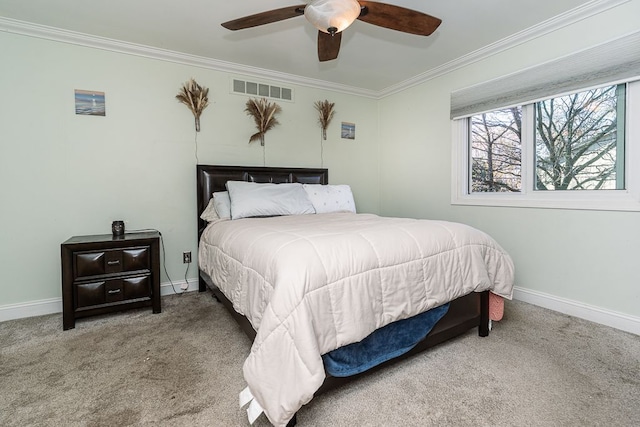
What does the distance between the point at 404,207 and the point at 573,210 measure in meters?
1.84

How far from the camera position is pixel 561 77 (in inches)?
97.3

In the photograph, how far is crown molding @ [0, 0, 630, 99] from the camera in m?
2.39

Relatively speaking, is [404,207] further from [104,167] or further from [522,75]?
[104,167]

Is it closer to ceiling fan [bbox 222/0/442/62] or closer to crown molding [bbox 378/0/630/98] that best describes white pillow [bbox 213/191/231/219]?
ceiling fan [bbox 222/0/442/62]

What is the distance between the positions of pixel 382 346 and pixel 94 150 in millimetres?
2968

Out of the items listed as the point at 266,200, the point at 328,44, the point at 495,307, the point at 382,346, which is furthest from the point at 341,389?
the point at 328,44

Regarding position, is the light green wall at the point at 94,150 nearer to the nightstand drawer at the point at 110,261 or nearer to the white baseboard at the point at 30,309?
the white baseboard at the point at 30,309

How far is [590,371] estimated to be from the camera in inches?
66.8

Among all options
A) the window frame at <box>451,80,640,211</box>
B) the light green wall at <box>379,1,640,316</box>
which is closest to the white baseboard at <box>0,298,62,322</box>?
the light green wall at <box>379,1,640,316</box>

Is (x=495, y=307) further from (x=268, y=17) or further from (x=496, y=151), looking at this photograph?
(x=268, y=17)

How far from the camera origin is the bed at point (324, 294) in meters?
1.21

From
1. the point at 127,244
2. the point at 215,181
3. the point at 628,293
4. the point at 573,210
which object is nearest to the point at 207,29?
the point at 215,181

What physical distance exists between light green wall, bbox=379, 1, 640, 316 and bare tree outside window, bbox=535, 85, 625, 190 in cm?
28

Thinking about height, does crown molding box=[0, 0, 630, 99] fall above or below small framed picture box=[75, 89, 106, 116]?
above
